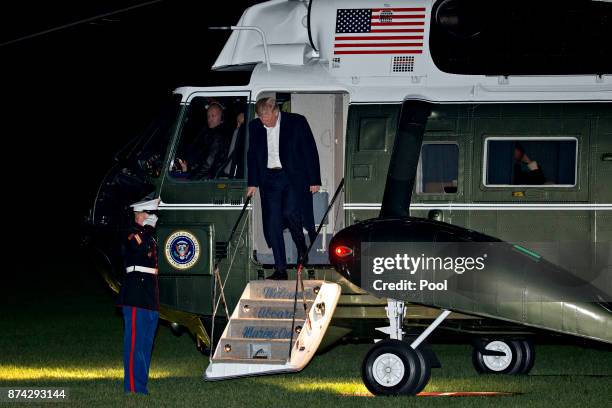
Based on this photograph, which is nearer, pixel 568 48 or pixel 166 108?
pixel 568 48

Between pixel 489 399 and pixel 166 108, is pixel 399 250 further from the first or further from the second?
pixel 166 108

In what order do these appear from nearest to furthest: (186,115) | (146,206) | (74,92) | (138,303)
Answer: (138,303)
(146,206)
(186,115)
(74,92)

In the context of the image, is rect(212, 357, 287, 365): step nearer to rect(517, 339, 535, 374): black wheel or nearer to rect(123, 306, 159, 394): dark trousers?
rect(123, 306, 159, 394): dark trousers

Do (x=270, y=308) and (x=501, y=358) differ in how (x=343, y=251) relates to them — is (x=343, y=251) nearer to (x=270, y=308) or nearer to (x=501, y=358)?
(x=270, y=308)

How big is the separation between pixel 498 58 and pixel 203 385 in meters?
4.26

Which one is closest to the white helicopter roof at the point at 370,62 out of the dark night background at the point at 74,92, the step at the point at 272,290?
the step at the point at 272,290

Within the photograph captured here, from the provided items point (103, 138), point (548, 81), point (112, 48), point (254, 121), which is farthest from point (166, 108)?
point (103, 138)

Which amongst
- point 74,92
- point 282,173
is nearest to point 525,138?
point 282,173

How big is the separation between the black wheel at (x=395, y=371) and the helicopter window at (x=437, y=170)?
5.32 feet

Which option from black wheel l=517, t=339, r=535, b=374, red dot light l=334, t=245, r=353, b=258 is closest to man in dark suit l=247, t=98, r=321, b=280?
red dot light l=334, t=245, r=353, b=258

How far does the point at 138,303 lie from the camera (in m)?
11.7

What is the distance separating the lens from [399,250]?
11.6 metres

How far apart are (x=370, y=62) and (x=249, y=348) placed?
3.09m

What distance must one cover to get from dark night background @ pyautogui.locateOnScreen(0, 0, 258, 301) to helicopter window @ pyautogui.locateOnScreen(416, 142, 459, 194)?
1990 cm
